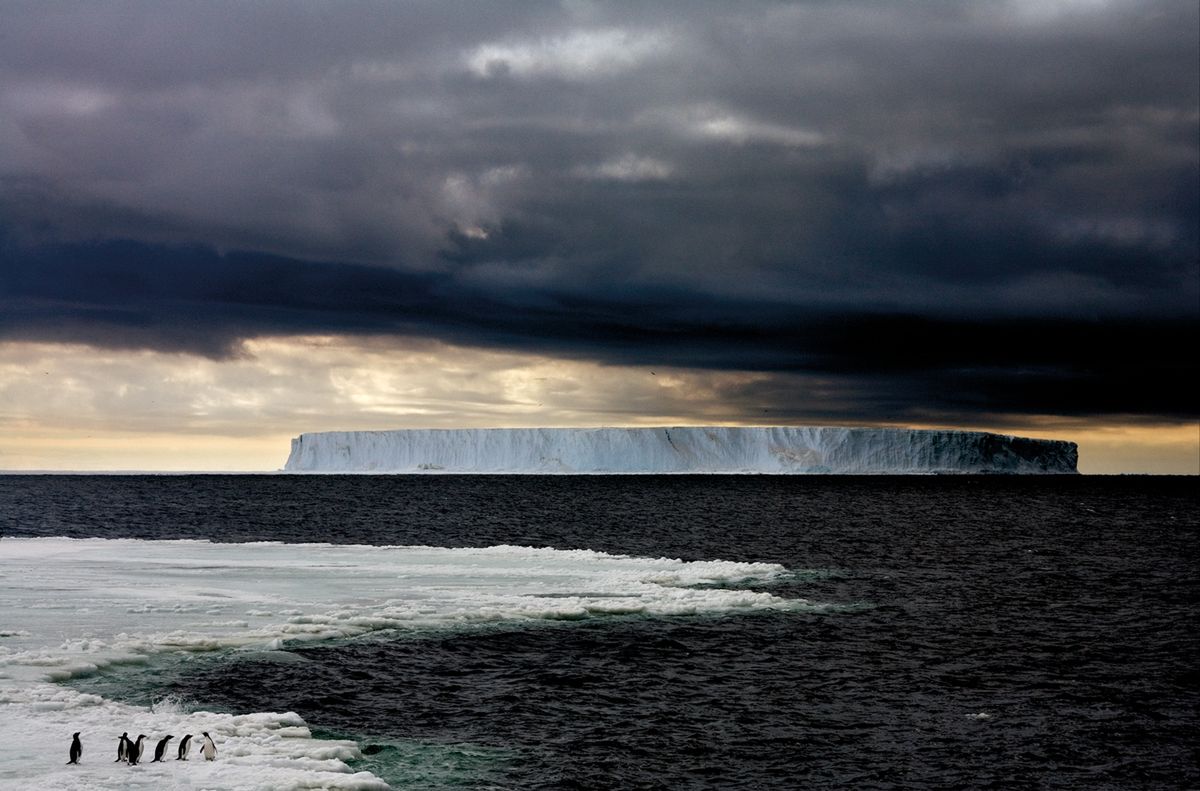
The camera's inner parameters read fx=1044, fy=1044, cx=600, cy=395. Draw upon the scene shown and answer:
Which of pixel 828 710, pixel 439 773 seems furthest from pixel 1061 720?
pixel 439 773

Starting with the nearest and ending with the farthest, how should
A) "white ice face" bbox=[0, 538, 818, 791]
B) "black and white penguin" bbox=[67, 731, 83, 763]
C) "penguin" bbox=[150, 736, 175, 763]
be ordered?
"black and white penguin" bbox=[67, 731, 83, 763] < "penguin" bbox=[150, 736, 175, 763] < "white ice face" bbox=[0, 538, 818, 791]

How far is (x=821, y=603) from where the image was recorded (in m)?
27.0

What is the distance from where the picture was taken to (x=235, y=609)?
22.6m

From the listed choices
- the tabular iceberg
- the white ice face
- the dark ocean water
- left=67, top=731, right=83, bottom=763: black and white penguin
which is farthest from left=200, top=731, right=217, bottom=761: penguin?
the tabular iceberg

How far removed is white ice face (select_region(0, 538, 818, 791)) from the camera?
458 inches

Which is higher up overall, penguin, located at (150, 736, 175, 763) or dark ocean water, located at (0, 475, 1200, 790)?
penguin, located at (150, 736, 175, 763)

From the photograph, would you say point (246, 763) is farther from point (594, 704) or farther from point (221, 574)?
point (221, 574)

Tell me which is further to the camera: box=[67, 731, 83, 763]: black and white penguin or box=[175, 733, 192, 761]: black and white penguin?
box=[175, 733, 192, 761]: black and white penguin

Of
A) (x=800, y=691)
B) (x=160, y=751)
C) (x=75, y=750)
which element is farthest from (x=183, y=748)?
(x=800, y=691)

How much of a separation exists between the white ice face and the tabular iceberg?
113 metres

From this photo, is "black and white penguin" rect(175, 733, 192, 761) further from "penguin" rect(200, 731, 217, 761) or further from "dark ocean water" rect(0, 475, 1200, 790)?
"dark ocean water" rect(0, 475, 1200, 790)

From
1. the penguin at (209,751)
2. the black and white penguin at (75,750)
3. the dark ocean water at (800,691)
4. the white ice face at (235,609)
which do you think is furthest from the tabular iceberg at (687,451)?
the black and white penguin at (75,750)

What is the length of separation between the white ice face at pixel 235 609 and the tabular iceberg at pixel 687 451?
113m

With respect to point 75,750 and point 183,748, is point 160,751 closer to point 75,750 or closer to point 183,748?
point 183,748
